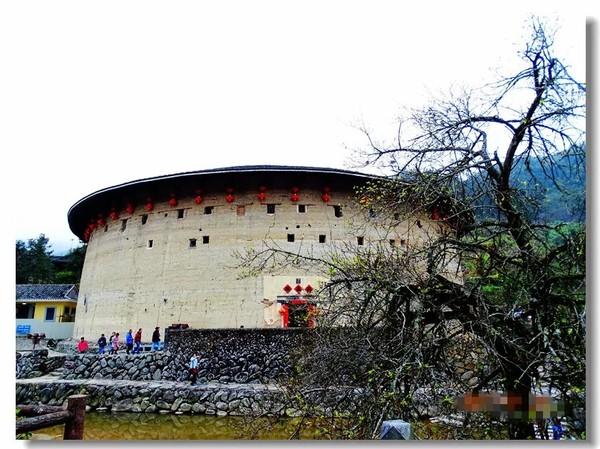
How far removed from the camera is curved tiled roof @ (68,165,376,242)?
9828mm

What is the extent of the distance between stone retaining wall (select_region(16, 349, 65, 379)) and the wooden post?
673cm

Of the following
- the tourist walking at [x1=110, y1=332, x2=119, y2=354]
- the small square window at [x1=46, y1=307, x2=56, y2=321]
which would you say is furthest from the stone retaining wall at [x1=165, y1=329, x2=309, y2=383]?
the small square window at [x1=46, y1=307, x2=56, y2=321]

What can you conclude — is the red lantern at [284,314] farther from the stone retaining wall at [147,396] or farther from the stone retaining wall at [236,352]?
the stone retaining wall at [147,396]

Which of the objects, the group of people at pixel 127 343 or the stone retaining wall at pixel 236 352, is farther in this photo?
the group of people at pixel 127 343

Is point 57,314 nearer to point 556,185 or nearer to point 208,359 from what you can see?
point 208,359

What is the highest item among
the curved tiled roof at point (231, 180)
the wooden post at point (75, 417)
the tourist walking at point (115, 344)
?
the curved tiled roof at point (231, 180)

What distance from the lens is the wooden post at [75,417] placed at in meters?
2.63

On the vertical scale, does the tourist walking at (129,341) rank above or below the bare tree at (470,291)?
below

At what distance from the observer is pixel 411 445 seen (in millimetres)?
2547

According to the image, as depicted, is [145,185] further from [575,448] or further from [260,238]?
[575,448]

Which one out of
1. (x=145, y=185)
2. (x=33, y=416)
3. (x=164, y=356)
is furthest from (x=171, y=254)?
(x=33, y=416)

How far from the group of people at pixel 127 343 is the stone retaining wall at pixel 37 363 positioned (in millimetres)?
685

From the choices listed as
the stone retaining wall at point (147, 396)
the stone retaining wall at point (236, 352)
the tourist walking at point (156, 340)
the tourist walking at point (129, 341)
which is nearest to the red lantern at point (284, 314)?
the stone retaining wall at point (236, 352)
